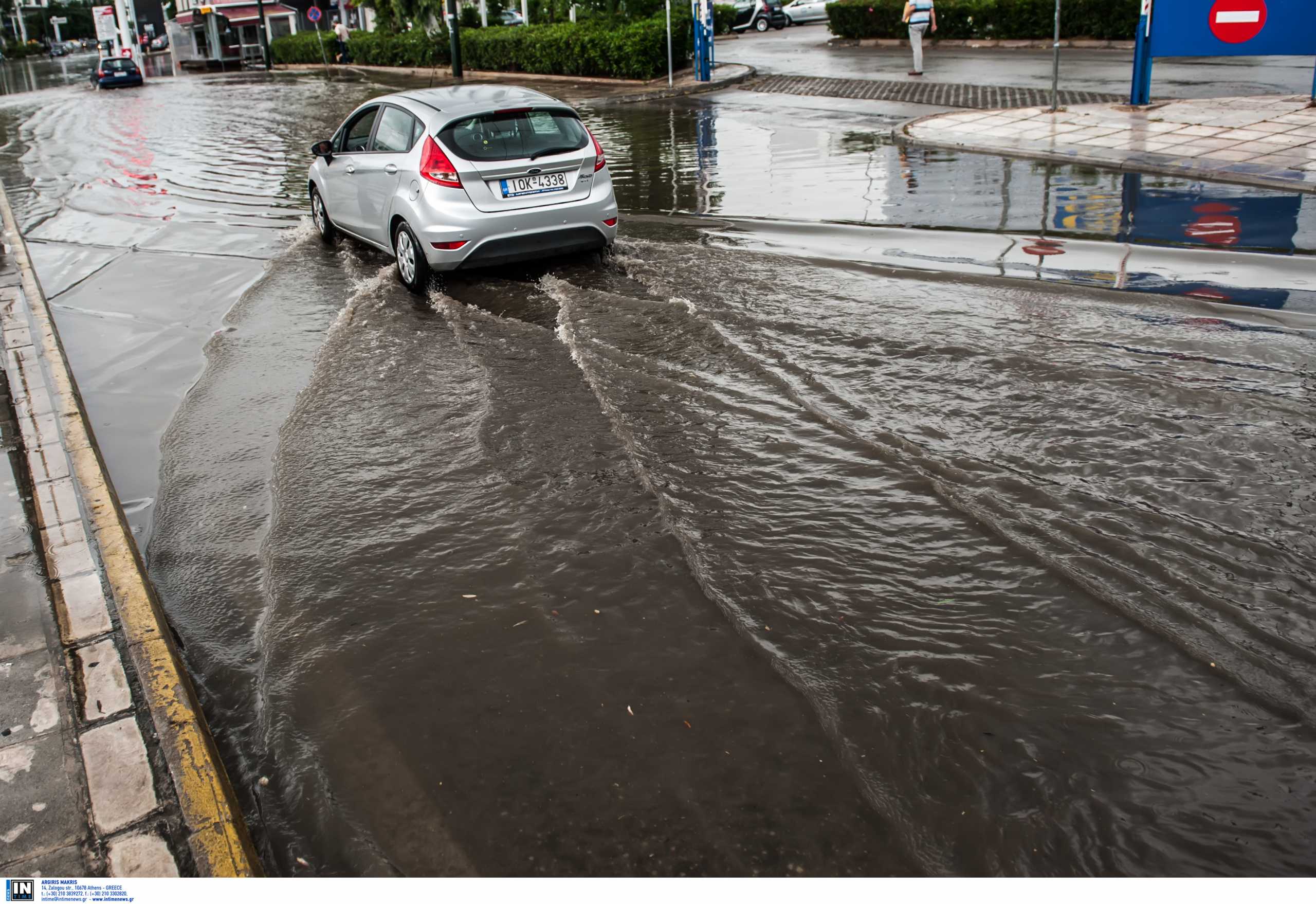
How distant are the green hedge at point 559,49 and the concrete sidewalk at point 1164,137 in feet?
42.8

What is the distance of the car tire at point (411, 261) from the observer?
8.77 m

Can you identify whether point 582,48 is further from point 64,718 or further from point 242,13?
point 242,13

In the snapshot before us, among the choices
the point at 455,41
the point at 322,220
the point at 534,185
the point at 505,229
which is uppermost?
the point at 455,41

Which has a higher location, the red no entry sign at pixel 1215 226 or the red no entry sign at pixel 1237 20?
the red no entry sign at pixel 1237 20

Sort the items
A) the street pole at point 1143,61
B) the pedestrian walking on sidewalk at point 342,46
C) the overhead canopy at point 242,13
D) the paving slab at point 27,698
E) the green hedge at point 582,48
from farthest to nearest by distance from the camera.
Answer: the overhead canopy at point 242,13, the pedestrian walking on sidewalk at point 342,46, the green hedge at point 582,48, the street pole at point 1143,61, the paving slab at point 27,698

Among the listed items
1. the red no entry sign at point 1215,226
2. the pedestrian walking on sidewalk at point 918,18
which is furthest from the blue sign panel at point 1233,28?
the pedestrian walking on sidewalk at point 918,18

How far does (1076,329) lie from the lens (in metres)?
6.93

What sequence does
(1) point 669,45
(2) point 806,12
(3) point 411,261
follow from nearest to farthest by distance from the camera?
(3) point 411,261 → (1) point 669,45 → (2) point 806,12

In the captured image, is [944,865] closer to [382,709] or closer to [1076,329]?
[382,709]

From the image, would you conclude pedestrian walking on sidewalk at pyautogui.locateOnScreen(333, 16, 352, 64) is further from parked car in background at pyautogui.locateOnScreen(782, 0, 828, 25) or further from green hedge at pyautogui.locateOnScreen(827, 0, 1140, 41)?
green hedge at pyautogui.locateOnScreen(827, 0, 1140, 41)

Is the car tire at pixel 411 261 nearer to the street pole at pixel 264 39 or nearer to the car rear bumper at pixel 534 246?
the car rear bumper at pixel 534 246

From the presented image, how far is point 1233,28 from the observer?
49.7ft

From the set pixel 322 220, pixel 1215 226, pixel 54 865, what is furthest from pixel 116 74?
pixel 54 865

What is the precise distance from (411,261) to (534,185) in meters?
1.25
